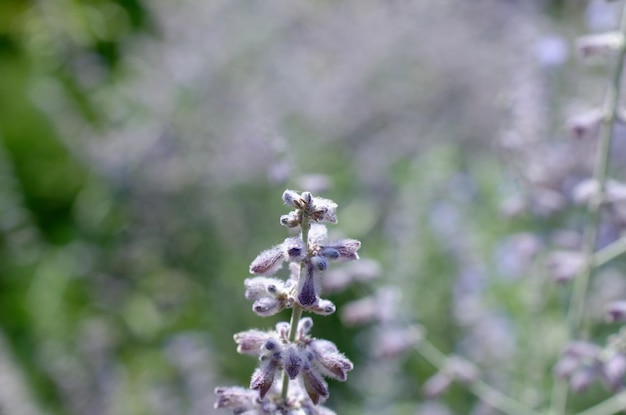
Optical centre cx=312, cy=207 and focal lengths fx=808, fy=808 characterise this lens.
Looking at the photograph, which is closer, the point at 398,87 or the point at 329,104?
the point at 329,104

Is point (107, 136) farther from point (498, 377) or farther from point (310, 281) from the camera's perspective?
point (310, 281)

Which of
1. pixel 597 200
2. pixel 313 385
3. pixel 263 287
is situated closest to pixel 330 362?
pixel 313 385

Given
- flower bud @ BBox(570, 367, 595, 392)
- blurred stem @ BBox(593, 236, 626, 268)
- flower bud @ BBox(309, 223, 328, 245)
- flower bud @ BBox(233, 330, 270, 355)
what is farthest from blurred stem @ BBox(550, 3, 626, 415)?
flower bud @ BBox(233, 330, 270, 355)

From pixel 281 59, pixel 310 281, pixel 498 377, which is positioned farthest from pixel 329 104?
pixel 310 281

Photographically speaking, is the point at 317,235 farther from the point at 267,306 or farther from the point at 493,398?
the point at 493,398

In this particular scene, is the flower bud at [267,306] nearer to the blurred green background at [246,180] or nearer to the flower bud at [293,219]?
the flower bud at [293,219]

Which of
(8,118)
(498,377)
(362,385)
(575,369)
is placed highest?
(8,118)
